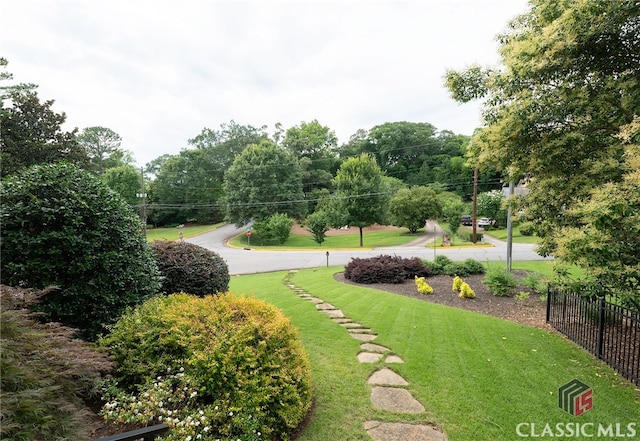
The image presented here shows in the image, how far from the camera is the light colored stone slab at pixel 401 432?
2.60 meters

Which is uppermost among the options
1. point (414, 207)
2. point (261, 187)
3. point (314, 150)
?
point (314, 150)

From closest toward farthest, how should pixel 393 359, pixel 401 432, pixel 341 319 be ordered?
pixel 401 432 → pixel 393 359 → pixel 341 319

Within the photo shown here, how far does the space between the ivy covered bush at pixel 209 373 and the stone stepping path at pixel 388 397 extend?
0.73m

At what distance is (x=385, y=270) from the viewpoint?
1070 cm

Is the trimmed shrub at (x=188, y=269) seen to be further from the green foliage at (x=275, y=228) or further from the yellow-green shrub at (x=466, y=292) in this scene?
the green foliage at (x=275, y=228)

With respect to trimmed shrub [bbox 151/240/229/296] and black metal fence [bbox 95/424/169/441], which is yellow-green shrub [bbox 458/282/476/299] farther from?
black metal fence [bbox 95/424/169/441]

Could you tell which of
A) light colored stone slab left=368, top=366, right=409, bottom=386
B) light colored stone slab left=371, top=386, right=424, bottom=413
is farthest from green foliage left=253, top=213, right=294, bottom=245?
light colored stone slab left=371, top=386, right=424, bottom=413

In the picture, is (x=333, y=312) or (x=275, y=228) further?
(x=275, y=228)

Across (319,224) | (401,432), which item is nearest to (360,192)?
(319,224)

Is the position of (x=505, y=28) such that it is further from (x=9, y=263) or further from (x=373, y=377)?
(x=9, y=263)

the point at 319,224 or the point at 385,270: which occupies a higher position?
the point at 319,224

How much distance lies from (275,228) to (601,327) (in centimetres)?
2483

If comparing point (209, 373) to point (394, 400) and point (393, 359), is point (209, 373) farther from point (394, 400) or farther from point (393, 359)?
point (393, 359)

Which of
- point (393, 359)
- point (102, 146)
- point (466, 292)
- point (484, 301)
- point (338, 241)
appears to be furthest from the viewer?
point (102, 146)
